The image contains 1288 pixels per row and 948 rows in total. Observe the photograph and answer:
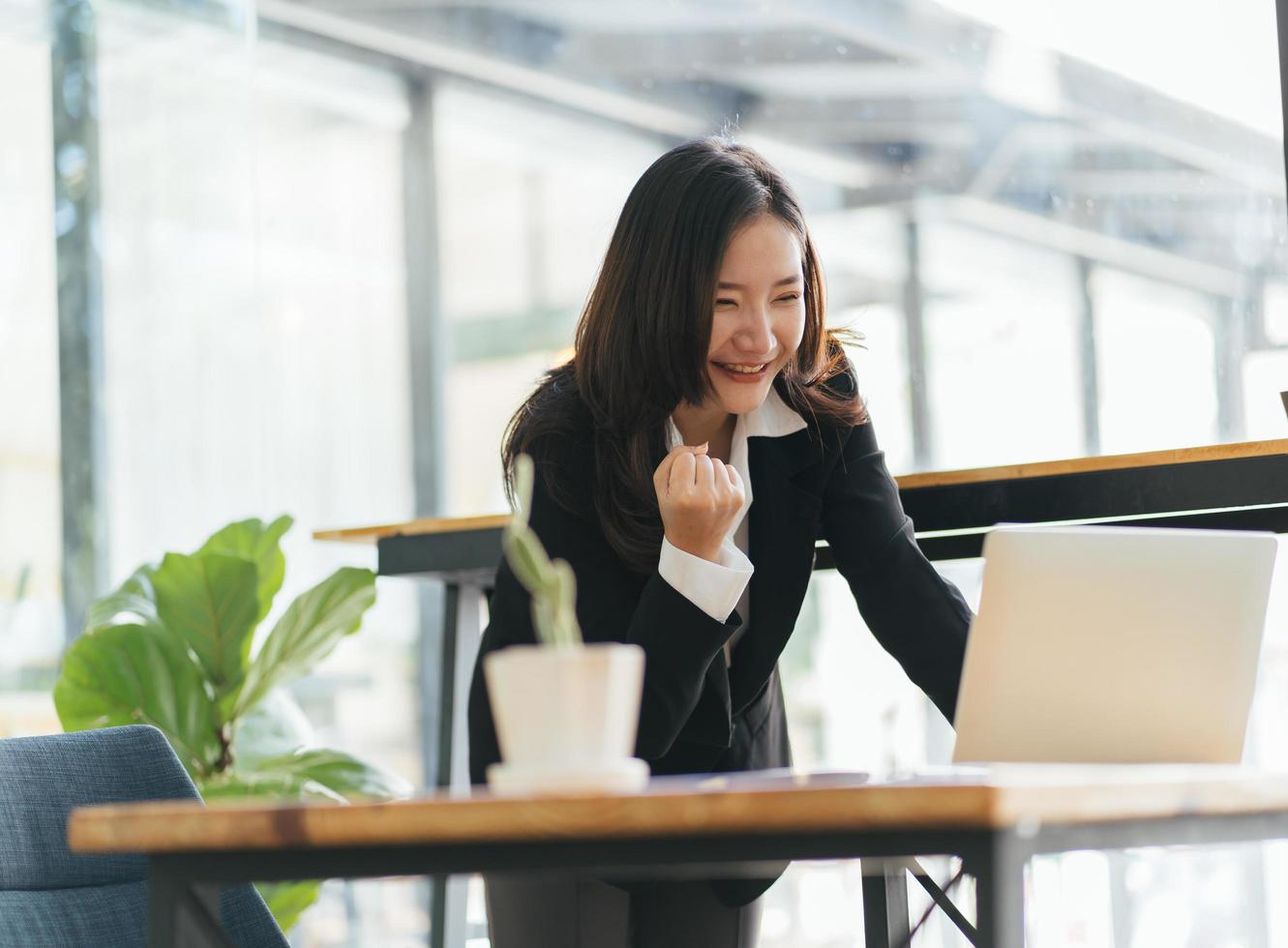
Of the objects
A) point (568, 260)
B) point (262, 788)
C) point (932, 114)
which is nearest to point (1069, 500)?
point (262, 788)

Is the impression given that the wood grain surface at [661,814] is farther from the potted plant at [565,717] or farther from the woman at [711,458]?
the woman at [711,458]

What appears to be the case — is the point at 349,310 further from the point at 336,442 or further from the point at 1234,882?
the point at 1234,882

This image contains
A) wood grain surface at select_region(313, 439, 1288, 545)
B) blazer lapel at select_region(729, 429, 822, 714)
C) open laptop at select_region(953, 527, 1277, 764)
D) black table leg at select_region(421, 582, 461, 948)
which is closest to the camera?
open laptop at select_region(953, 527, 1277, 764)

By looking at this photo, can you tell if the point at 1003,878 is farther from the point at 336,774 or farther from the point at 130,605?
the point at 130,605

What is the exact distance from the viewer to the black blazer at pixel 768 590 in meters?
1.46

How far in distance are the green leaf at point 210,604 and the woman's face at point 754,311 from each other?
133 cm

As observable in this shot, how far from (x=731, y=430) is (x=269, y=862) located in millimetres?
1000

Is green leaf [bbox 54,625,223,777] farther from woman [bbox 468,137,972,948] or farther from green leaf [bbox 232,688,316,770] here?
woman [bbox 468,137,972,948]

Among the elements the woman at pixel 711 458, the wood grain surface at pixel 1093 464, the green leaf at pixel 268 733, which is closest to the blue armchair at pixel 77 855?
the woman at pixel 711 458

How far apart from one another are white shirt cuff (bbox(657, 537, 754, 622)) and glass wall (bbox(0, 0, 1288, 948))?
1.72 m

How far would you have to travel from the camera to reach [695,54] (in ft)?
11.5

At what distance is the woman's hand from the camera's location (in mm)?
1212

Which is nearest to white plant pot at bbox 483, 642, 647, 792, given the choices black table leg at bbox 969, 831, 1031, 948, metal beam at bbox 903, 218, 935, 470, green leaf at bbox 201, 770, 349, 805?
black table leg at bbox 969, 831, 1031, 948

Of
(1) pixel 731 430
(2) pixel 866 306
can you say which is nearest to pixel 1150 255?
(2) pixel 866 306
